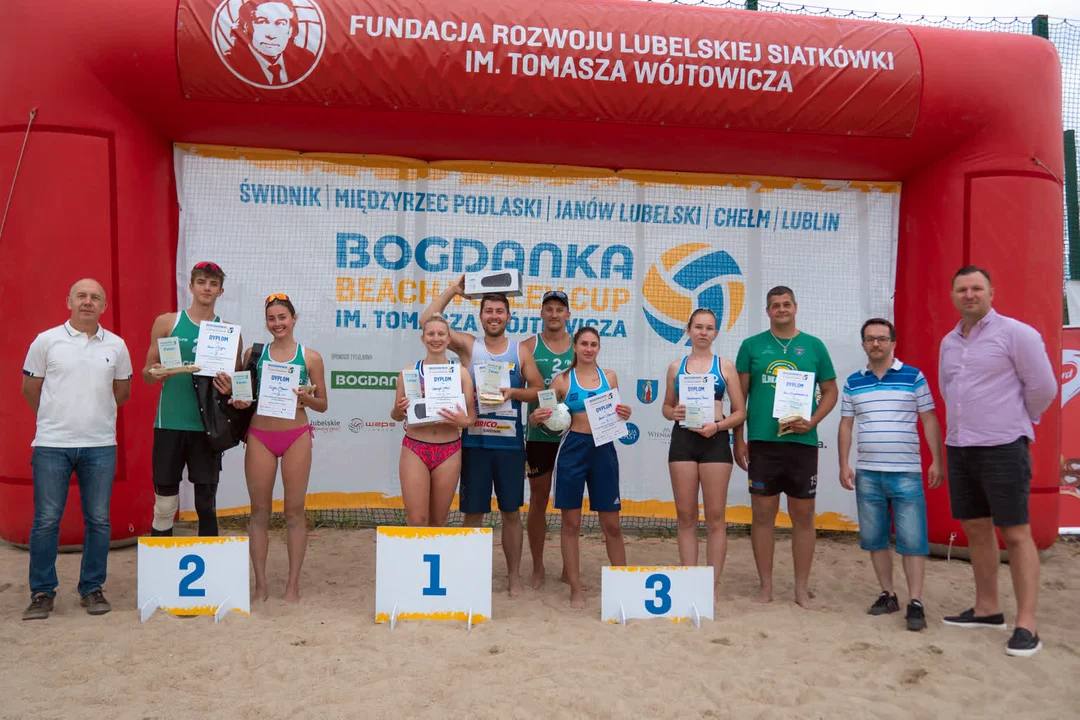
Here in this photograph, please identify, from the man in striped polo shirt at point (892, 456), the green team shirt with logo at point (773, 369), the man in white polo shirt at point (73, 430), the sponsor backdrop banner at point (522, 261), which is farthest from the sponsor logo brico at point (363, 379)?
the man in striped polo shirt at point (892, 456)

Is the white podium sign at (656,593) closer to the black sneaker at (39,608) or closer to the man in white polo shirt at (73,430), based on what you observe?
the man in white polo shirt at (73,430)

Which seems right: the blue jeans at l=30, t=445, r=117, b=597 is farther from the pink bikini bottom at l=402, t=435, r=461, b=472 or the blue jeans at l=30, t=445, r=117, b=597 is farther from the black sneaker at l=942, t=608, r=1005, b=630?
the black sneaker at l=942, t=608, r=1005, b=630

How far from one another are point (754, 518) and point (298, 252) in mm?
3623

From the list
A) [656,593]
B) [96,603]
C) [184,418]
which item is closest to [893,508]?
[656,593]

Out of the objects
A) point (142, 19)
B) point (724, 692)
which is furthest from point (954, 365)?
point (142, 19)

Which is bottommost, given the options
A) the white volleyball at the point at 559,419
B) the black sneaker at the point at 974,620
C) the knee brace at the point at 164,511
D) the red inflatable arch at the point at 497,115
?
the black sneaker at the point at 974,620

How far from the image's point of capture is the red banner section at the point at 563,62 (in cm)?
512

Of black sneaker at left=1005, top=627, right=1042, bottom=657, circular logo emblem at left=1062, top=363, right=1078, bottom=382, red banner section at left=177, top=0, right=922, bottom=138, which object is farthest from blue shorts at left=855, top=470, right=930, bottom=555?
circular logo emblem at left=1062, top=363, right=1078, bottom=382

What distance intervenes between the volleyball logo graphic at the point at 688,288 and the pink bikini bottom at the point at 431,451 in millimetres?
2420

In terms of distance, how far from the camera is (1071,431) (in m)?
6.48

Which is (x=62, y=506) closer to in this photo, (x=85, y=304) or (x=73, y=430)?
(x=73, y=430)

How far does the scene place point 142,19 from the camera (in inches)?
197

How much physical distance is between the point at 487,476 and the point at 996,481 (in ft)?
8.20

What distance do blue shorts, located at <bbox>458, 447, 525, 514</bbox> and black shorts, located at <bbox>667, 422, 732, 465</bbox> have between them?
0.86m
